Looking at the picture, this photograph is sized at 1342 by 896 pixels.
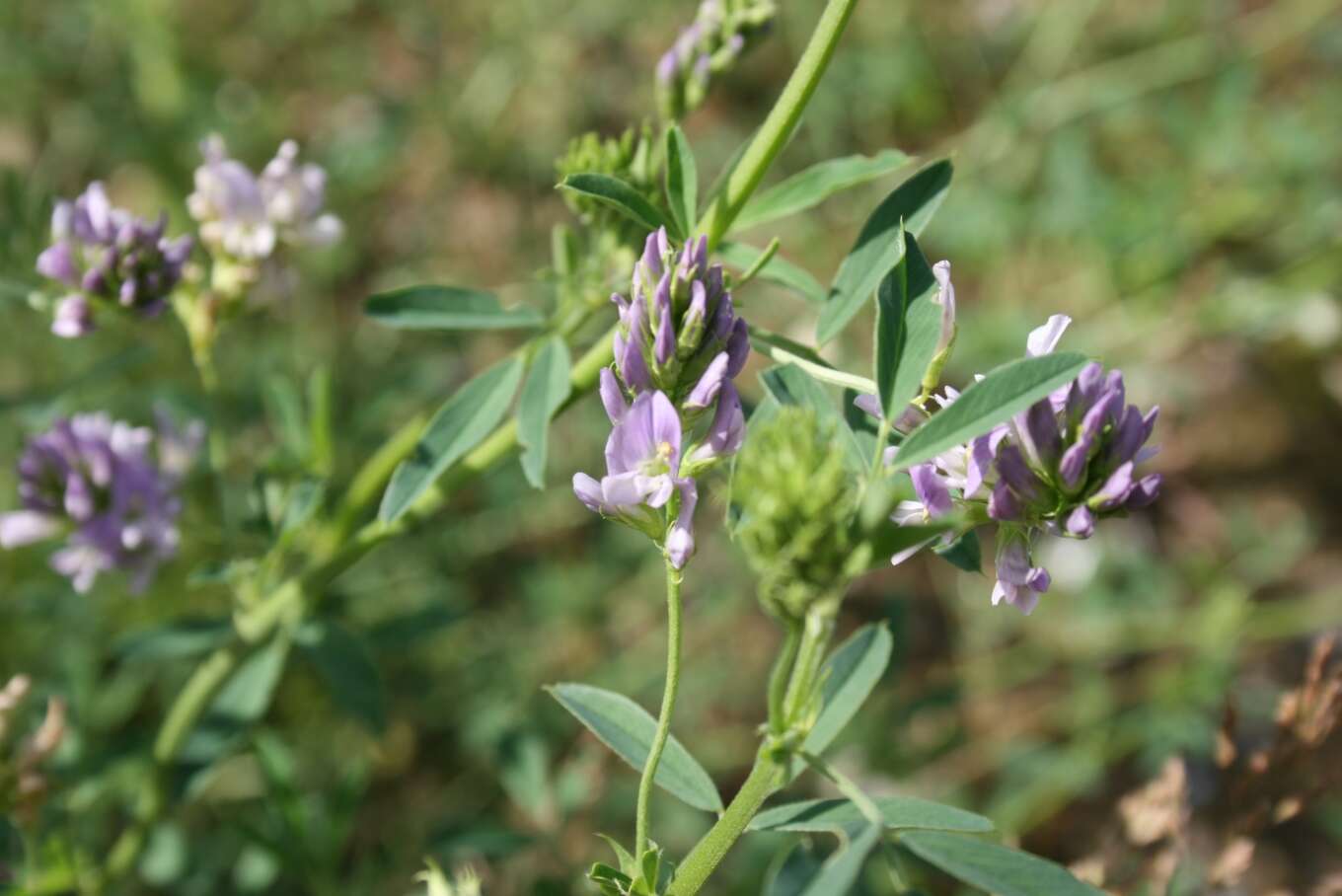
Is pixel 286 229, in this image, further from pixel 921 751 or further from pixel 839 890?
pixel 921 751

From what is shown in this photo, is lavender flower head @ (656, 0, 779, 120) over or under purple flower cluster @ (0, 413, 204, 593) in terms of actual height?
over

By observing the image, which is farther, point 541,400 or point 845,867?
point 541,400

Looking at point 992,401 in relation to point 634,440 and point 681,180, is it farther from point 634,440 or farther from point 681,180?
point 681,180

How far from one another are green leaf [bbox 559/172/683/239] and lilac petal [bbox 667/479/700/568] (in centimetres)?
45

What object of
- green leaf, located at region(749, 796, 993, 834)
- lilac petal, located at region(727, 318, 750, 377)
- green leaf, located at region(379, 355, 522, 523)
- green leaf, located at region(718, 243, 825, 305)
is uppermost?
lilac petal, located at region(727, 318, 750, 377)

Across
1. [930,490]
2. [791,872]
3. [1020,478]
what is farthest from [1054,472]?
[791,872]

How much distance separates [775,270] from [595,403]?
1.81 meters

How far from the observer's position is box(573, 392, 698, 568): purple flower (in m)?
1.59

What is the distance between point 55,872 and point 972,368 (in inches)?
120

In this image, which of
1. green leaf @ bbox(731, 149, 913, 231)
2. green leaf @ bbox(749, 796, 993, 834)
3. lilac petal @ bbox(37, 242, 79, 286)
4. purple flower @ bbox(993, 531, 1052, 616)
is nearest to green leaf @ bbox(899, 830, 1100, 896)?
green leaf @ bbox(749, 796, 993, 834)

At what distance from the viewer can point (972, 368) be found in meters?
4.13

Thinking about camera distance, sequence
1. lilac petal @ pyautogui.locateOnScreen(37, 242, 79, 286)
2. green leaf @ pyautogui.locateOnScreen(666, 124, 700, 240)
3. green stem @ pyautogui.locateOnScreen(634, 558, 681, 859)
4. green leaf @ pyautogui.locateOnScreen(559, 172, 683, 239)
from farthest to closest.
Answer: lilac petal @ pyautogui.locateOnScreen(37, 242, 79, 286), green leaf @ pyautogui.locateOnScreen(666, 124, 700, 240), green leaf @ pyautogui.locateOnScreen(559, 172, 683, 239), green stem @ pyautogui.locateOnScreen(634, 558, 681, 859)

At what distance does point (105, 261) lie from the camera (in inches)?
91.0

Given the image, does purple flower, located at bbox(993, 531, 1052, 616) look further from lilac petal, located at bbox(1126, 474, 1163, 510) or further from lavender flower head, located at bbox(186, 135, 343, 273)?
lavender flower head, located at bbox(186, 135, 343, 273)
